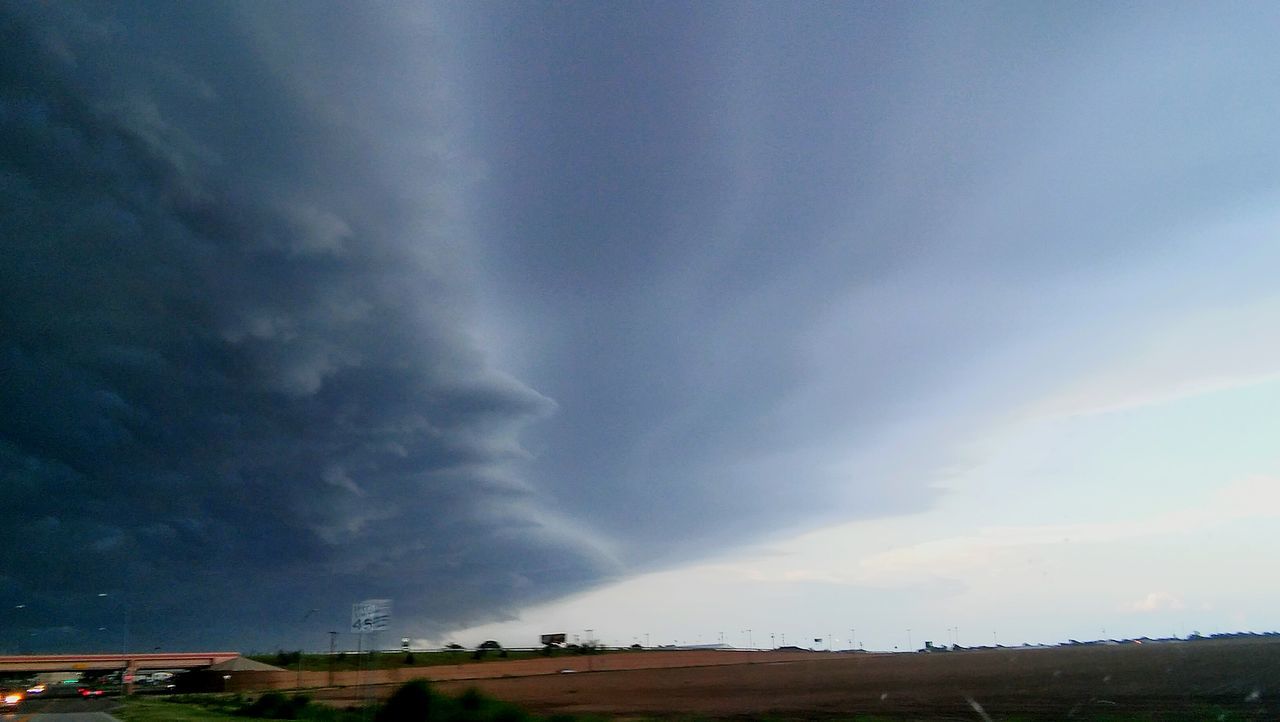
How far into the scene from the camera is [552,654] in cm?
19938

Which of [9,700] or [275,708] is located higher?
[9,700]

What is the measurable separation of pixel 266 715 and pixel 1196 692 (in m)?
55.2

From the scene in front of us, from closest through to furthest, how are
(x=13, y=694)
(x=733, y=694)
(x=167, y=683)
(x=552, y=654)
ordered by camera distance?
(x=733, y=694) → (x=13, y=694) → (x=167, y=683) → (x=552, y=654)

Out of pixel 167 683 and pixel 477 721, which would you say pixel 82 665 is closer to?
pixel 167 683

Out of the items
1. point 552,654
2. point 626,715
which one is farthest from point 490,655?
point 626,715

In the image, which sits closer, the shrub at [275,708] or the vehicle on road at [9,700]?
the shrub at [275,708]

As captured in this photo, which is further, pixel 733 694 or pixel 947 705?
pixel 733 694

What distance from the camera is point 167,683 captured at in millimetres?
163875

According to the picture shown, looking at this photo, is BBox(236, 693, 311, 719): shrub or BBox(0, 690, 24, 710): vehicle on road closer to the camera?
BBox(236, 693, 311, 719): shrub

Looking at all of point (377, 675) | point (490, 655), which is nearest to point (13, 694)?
point (377, 675)

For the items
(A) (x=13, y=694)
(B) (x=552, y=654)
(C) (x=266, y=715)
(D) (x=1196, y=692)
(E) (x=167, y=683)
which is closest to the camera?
(D) (x=1196, y=692)

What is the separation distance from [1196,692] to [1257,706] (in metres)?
11.4

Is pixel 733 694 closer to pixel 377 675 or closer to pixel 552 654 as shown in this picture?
pixel 377 675

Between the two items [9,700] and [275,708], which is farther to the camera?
[9,700]
